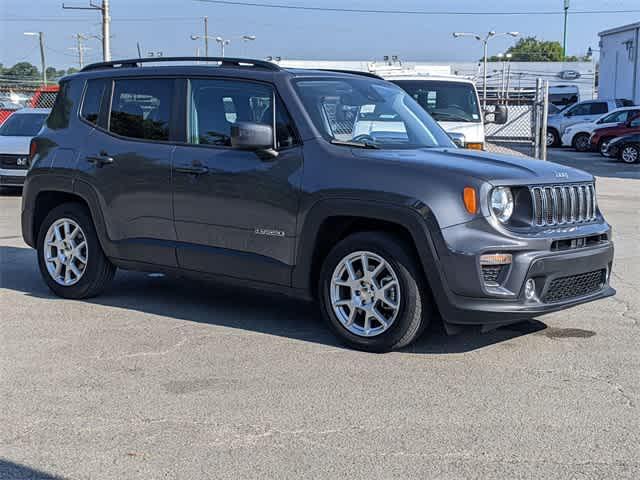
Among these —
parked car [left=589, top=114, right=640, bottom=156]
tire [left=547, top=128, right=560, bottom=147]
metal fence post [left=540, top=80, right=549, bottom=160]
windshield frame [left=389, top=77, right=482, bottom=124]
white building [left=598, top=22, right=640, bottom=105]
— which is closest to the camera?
windshield frame [left=389, top=77, right=482, bottom=124]

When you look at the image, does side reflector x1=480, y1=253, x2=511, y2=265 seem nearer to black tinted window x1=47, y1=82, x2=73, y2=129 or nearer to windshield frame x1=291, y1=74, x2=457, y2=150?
windshield frame x1=291, y1=74, x2=457, y2=150

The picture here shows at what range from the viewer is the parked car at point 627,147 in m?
→ 27.6

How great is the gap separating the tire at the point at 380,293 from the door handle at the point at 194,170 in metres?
1.21

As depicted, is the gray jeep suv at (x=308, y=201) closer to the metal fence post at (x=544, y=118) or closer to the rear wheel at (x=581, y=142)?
the metal fence post at (x=544, y=118)

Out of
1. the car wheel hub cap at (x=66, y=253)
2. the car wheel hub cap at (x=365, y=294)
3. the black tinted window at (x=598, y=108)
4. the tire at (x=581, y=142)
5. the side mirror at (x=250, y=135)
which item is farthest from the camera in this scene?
the black tinted window at (x=598, y=108)

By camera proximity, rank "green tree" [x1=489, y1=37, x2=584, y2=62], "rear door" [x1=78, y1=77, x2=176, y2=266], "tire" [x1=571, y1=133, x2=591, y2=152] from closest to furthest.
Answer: "rear door" [x1=78, y1=77, x2=176, y2=266] < "tire" [x1=571, y1=133, x2=591, y2=152] < "green tree" [x1=489, y1=37, x2=584, y2=62]

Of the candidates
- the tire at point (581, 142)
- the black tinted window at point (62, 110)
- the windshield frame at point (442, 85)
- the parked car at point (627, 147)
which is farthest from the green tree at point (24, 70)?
the black tinted window at point (62, 110)

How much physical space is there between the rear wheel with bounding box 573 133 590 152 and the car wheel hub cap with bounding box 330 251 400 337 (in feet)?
95.1

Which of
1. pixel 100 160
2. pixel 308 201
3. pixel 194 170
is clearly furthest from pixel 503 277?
pixel 100 160

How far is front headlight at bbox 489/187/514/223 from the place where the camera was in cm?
584

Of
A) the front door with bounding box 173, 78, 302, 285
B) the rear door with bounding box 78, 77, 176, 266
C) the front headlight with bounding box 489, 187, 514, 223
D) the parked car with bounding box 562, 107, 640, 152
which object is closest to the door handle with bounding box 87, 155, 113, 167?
the rear door with bounding box 78, 77, 176, 266

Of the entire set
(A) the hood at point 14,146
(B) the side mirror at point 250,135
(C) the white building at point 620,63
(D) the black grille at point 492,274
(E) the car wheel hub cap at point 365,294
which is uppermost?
(C) the white building at point 620,63

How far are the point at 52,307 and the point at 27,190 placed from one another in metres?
1.19

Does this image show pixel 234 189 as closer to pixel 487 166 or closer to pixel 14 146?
pixel 487 166
